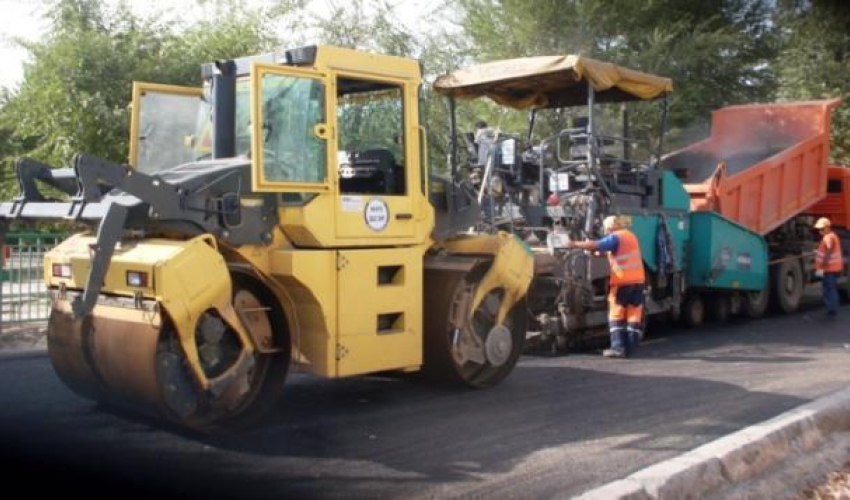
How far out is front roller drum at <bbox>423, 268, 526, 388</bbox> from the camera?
694 centimetres

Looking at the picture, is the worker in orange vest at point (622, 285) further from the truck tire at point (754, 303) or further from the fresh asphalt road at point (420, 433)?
the truck tire at point (754, 303)

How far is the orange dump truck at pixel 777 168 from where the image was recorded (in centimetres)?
1208

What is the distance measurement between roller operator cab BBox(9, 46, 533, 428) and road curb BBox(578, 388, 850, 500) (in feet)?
7.57

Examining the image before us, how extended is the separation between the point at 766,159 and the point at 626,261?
179 inches

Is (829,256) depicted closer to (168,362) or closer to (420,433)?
(420,433)

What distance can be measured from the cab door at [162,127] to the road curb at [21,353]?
2.82 meters

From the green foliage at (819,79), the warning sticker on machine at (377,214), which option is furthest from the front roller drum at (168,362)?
the green foliage at (819,79)

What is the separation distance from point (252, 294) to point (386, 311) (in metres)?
0.93

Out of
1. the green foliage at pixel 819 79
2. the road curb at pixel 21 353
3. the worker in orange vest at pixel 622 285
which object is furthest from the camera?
the green foliage at pixel 819 79

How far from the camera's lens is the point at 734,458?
4.77 metres

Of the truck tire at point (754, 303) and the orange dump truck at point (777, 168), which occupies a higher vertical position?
the orange dump truck at point (777, 168)

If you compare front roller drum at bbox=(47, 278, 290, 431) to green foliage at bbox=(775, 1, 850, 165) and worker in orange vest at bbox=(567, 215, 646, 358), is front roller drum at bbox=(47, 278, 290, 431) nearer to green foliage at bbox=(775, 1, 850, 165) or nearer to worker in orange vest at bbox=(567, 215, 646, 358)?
worker in orange vest at bbox=(567, 215, 646, 358)

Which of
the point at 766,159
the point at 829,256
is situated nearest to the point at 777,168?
the point at 766,159

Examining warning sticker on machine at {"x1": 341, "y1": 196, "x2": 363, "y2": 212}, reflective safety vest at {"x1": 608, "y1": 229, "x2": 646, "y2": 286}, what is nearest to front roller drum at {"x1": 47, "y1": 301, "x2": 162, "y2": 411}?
warning sticker on machine at {"x1": 341, "y1": 196, "x2": 363, "y2": 212}
